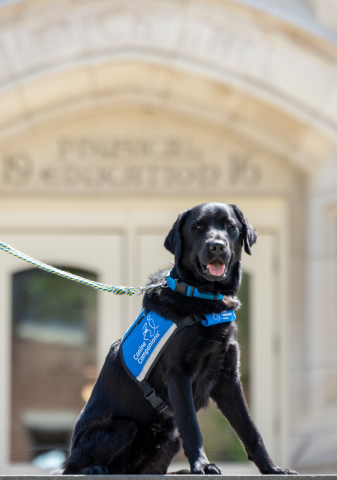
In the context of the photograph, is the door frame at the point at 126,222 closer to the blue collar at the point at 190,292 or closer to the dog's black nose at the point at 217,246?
the blue collar at the point at 190,292

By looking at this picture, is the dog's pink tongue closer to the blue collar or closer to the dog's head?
the dog's head

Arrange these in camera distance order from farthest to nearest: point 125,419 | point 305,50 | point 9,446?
1. point 9,446
2. point 305,50
3. point 125,419

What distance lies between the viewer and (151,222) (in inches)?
276

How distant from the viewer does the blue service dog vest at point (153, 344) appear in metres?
2.68

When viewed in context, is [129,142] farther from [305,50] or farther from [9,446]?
[9,446]

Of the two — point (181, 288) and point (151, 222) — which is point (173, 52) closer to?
point (151, 222)

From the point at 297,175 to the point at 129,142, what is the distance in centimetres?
169

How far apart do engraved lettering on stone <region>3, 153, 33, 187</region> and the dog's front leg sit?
4612mm

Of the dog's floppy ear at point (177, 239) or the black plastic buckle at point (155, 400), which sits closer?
the black plastic buckle at point (155, 400)

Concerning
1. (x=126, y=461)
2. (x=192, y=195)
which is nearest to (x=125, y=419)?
(x=126, y=461)

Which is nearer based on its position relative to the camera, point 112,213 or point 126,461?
point 126,461

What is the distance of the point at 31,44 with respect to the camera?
621 centimetres

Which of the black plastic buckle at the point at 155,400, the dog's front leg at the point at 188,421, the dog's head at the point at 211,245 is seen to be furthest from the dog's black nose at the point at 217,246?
the black plastic buckle at the point at 155,400

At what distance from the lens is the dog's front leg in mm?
2496
